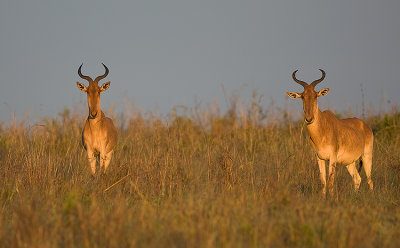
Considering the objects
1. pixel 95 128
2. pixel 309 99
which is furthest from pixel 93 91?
pixel 309 99

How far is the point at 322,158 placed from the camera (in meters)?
8.68

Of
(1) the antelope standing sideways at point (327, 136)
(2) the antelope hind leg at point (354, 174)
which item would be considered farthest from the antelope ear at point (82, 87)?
(2) the antelope hind leg at point (354, 174)

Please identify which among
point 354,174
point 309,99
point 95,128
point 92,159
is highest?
point 309,99

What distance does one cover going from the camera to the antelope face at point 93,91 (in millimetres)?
10016

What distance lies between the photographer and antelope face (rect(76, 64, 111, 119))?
10016mm

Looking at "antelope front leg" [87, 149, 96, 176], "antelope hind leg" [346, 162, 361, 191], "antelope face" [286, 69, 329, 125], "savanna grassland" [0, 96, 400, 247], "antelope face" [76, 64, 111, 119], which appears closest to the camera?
"savanna grassland" [0, 96, 400, 247]

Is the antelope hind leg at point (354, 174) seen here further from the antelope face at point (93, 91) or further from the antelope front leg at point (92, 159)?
the antelope face at point (93, 91)

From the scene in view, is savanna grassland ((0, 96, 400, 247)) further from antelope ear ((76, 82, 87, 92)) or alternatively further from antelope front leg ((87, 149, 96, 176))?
antelope ear ((76, 82, 87, 92))

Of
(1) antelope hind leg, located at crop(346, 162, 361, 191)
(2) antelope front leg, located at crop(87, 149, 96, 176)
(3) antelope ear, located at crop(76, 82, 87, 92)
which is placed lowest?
(1) antelope hind leg, located at crop(346, 162, 361, 191)

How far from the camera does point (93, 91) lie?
10.1 metres

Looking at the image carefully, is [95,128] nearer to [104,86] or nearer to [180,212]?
[104,86]

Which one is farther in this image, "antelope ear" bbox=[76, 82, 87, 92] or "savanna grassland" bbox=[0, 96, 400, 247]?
"antelope ear" bbox=[76, 82, 87, 92]

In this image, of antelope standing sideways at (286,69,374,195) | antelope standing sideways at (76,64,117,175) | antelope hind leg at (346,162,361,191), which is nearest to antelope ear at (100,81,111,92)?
antelope standing sideways at (76,64,117,175)

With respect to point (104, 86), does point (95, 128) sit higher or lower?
lower
